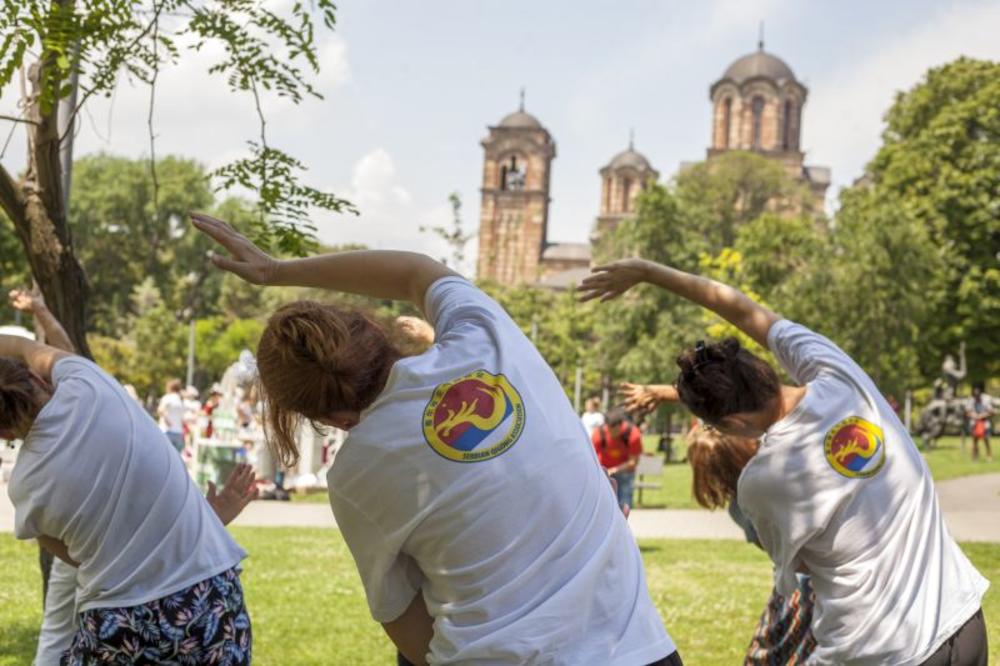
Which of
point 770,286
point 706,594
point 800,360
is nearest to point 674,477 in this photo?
point 706,594

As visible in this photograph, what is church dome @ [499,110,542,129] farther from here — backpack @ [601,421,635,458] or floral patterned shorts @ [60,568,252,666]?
floral patterned shorts @ [60,568,252,666]

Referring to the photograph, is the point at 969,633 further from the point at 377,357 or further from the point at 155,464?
the point at 155,464

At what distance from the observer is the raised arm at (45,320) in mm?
4129

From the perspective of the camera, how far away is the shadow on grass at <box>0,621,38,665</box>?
262 inches

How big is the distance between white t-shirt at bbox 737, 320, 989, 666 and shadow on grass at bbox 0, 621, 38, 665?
482cm

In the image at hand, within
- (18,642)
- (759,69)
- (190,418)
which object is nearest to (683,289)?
(18,642)

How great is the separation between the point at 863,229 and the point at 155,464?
34942mm

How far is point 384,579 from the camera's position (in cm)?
224

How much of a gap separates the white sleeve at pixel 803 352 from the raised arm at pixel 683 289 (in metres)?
0.05

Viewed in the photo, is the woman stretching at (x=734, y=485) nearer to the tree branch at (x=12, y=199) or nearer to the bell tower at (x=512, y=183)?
the tree branch at (x=12, y=199)

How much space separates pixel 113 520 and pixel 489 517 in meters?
1.36

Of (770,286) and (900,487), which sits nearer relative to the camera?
(900,487)

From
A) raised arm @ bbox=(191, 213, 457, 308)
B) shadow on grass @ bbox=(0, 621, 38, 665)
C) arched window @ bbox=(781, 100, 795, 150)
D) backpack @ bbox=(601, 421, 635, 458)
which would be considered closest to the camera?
raised arm @ bbox=(191, 213, 457, 308)

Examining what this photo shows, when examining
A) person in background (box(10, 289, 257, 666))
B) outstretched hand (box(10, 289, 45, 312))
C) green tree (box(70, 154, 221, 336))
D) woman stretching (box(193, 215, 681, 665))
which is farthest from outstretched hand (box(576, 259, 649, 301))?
green tree (box(70, 154, 221, 336))
